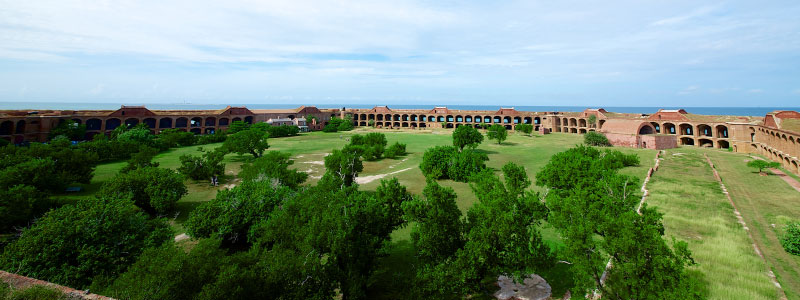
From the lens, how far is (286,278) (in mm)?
12844

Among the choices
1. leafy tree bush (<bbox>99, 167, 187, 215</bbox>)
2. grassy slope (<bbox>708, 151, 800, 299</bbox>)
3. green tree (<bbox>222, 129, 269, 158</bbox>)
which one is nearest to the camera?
grassy slope (<bbox>708, 151, 800, 299</bbox>)

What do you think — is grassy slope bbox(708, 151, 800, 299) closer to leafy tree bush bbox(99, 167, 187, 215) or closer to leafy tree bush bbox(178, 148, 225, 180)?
leafy tree bush bbox(99, 167, 187, 215)

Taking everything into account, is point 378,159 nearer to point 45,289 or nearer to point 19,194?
point 19,194

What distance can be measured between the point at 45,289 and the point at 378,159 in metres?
47.7

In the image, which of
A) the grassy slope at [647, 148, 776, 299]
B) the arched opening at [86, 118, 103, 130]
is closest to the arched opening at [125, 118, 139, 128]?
the arched opening at [86, 118, 103, 130]

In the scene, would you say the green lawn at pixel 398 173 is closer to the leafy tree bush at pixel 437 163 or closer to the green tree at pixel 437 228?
the leafy tree bush at pixel 437 163

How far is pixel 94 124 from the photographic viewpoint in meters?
78.2

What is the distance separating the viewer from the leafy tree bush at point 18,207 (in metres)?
22.3

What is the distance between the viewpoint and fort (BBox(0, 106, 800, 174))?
54.1 m

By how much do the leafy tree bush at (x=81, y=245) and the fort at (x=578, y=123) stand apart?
222 ft

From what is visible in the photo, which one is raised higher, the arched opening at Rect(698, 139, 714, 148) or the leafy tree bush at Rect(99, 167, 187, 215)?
the arched opening at Rect(698, 139, 714, 148)

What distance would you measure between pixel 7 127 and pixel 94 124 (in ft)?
48.9

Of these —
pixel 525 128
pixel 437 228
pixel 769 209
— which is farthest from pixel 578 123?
pixel 437 228

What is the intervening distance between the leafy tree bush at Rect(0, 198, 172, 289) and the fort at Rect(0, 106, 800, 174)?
222 feet
